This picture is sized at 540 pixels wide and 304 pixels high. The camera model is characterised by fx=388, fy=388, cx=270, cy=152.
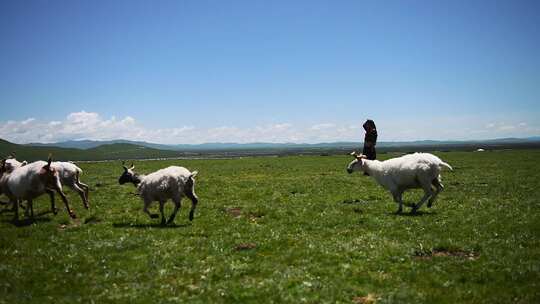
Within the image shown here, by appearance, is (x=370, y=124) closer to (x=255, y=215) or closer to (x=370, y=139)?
(x=370, y=139)

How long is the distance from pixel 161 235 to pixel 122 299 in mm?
6262

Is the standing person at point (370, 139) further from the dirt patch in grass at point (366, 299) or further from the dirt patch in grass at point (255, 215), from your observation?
the dirt patch in grass at point (366, 299)

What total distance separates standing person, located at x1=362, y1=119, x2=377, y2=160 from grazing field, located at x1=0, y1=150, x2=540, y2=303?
44.0ft

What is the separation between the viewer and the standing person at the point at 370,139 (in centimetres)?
3606

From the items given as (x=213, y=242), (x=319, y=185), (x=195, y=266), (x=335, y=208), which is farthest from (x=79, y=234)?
(x=319, y=185)

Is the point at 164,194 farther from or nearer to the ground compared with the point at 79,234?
farther from the ground

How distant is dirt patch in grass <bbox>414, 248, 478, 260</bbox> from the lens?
1281 cm

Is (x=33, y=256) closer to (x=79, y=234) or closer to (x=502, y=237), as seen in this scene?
(x=79, y=234)

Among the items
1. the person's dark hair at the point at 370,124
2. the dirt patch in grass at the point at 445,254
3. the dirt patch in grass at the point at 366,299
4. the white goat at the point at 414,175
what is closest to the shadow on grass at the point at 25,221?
the dirt patch in grass at the point at 366,299

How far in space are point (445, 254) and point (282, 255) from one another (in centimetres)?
555

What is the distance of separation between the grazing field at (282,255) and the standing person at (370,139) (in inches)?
528

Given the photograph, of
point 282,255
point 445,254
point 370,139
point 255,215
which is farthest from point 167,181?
point 370,139

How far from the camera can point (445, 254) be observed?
521 inches

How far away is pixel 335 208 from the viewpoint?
22188mm
